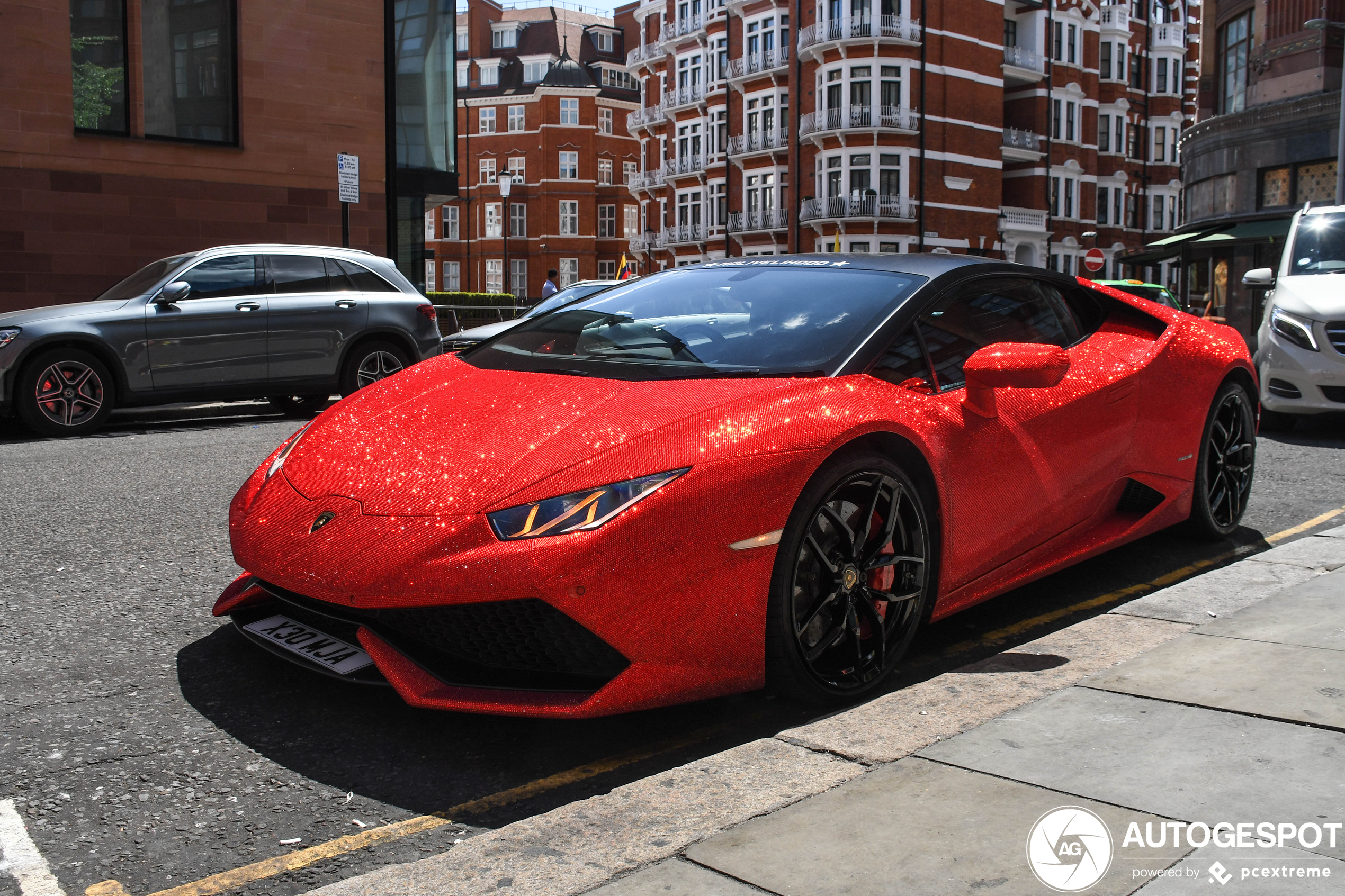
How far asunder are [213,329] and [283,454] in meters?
7.71

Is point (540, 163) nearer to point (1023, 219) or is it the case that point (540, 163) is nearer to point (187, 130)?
point (1023, 219)

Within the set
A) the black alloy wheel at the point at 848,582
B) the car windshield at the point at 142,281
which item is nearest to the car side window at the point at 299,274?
the car windshield at the point at 142,281

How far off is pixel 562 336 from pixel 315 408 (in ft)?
30.8

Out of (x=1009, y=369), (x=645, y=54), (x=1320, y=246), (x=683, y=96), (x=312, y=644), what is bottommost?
(x=312, y=644)

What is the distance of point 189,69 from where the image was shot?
17578 mm

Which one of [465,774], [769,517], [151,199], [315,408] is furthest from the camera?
[151,199]

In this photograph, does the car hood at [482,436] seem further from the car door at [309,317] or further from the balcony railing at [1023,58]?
the balcony railing at [1023,58]

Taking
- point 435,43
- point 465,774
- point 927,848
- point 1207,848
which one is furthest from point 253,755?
point 435,43

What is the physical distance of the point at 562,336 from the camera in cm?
406

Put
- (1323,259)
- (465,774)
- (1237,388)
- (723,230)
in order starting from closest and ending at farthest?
(465,774) < (1237,388) < (1323,259) < (723,230)

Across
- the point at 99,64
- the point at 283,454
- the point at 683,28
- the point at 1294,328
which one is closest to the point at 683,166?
the point at 683,28

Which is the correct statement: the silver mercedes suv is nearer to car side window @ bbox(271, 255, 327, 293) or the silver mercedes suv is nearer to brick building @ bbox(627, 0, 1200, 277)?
car side window @ bbox(271, 255, 327, 293)

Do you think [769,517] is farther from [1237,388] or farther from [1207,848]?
[1237,388]

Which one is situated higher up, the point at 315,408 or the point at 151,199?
the point at 151,199
